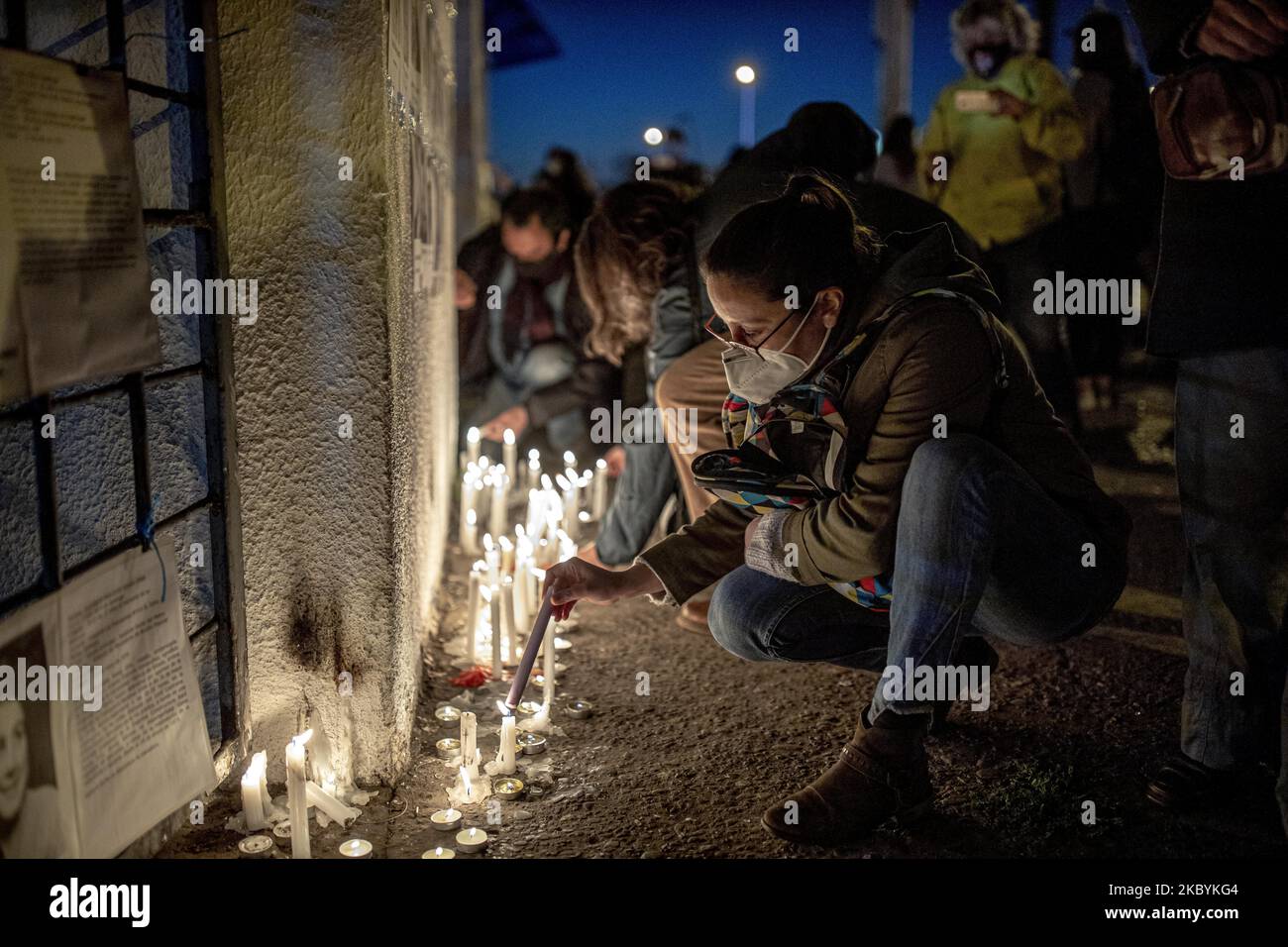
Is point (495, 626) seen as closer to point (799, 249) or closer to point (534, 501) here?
point (534, 501)

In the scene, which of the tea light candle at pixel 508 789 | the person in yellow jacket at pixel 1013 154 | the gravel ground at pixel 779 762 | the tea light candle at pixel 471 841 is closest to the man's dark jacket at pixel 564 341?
the gravel ground at pixel 779 762

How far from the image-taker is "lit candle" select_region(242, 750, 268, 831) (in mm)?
2881

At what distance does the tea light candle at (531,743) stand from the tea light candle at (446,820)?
473 millimetres

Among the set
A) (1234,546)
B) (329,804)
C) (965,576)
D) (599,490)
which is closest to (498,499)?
(599,490)

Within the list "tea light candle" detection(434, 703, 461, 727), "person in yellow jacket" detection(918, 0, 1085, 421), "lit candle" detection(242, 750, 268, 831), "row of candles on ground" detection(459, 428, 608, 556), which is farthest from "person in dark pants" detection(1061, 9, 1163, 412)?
"lit candle" detection(242, 750, 268, 831)

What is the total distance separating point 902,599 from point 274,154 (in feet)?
6.21

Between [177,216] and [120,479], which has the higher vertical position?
[177,216]

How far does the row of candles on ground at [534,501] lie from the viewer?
16.6 feet

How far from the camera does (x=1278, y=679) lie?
10.1 ft

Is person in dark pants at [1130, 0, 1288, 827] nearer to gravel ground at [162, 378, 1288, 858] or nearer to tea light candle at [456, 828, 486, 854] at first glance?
gravel ground at [162, 378, 1288, 858]

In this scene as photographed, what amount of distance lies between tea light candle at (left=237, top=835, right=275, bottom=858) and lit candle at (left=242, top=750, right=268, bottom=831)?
53 millimetres

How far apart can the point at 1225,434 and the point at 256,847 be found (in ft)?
8.70

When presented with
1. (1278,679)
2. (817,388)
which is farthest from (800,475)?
(1278,679)

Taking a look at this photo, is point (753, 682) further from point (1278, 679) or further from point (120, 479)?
point (120, 479)
